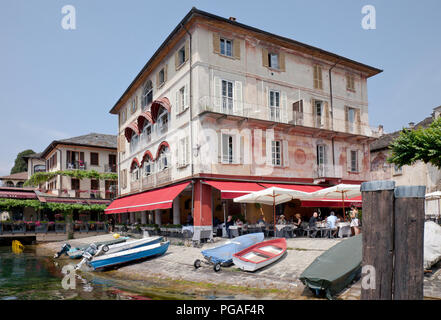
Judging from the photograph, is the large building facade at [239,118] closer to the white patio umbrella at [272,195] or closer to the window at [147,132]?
the window at [147,132]

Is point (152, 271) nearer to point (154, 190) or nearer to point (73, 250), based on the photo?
point (73, 250)

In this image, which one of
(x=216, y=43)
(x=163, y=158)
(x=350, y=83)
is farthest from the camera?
(x=350, y=83)

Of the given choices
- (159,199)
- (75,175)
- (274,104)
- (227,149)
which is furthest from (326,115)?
(75,175)

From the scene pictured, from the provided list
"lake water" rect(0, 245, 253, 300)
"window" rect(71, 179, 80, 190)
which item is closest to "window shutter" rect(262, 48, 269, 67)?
"lake water" rect(0, 245, 253, 300)

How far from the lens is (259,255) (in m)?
14.3

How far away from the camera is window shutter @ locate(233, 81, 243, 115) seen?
23084mm

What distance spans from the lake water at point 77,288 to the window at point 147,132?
1220 centimetres

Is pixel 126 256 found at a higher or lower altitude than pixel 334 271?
lower

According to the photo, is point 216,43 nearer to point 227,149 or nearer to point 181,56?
point 181,56

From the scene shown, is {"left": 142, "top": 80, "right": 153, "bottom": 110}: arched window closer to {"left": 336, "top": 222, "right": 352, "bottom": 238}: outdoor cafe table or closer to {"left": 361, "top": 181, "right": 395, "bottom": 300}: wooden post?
{"left": 336, "top": 222, "right": 352, "bottom": 238}: outdoor cafe table

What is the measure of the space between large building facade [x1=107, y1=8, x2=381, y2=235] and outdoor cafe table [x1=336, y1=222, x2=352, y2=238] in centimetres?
528

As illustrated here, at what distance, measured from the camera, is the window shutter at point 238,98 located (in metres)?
23.1

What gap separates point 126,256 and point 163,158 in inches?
409

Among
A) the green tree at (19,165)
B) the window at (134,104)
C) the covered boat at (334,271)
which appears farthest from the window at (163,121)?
the green tree at (19,165)
